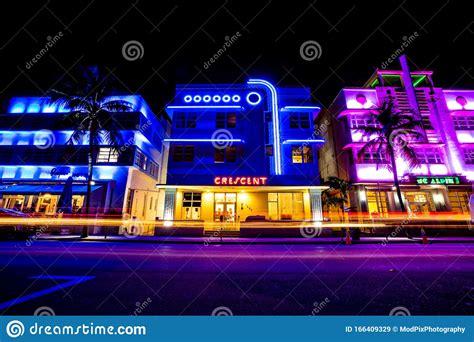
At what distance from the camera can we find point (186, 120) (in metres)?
24.5

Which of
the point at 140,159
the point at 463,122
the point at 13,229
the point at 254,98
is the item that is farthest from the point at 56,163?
the point at 463,122

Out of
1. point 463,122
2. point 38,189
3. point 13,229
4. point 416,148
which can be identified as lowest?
point 13,229

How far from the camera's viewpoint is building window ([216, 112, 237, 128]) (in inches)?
965

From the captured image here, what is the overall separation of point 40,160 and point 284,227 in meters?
24.5

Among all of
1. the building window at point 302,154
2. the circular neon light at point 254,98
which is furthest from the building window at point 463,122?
the circular neon light at point 254,98

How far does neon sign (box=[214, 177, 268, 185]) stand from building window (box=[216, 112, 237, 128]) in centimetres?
700

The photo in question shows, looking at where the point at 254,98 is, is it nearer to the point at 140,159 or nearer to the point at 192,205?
the point at 192,205

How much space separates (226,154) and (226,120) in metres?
4.03

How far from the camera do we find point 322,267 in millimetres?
6422

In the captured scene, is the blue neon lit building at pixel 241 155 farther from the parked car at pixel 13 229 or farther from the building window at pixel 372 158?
the parked car at pixel 13 229

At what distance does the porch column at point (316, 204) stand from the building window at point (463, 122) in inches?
820

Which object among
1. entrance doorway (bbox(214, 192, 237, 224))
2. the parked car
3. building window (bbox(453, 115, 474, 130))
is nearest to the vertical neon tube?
entrance doorway (bbox(214, 192, 237, 224))

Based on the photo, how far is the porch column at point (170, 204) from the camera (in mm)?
20062
